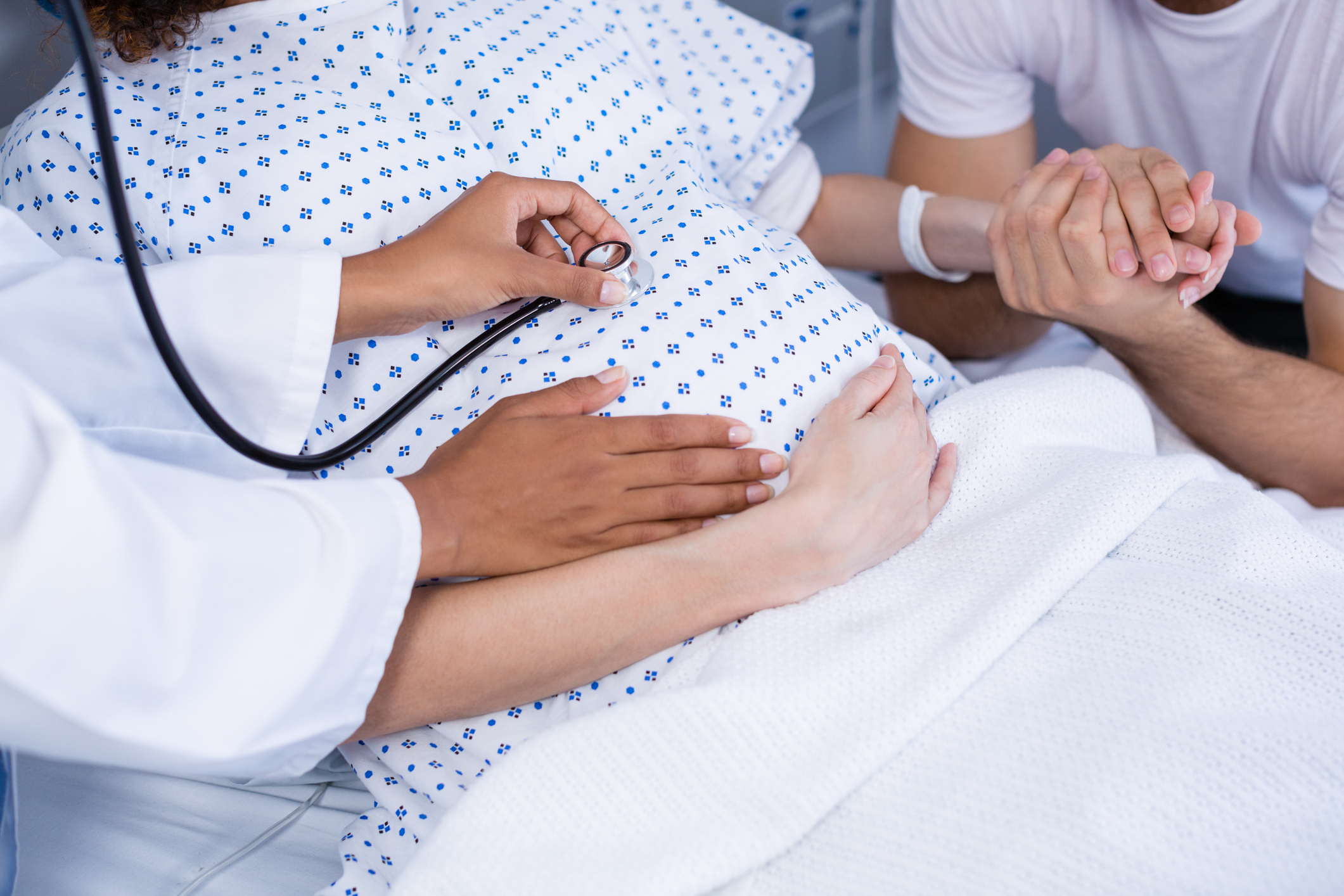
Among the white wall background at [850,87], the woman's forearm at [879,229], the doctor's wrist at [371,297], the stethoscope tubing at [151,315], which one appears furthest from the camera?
the white wall background at [850,87]

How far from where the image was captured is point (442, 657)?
0.71 metres

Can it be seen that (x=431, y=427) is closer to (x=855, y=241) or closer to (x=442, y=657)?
(x=442, y=657)

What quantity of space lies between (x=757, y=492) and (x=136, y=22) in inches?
30.7

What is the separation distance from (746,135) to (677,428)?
0.60 metres

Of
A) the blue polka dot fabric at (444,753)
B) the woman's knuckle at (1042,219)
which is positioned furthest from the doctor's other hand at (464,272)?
the woman's knuckle at (1042,219)

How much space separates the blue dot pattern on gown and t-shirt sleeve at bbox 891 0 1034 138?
64cm

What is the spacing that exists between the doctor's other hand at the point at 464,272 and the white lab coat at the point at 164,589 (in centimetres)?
15

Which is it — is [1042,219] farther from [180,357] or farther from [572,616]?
[180,357]

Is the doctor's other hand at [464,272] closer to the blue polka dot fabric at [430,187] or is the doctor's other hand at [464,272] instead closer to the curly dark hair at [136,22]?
the blue polka dot fabric at [430,187]

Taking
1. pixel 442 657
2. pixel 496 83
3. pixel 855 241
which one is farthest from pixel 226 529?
pixel 855 241

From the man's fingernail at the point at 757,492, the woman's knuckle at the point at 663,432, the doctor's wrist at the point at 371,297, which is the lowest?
the man's fingernail at the point at 757,492

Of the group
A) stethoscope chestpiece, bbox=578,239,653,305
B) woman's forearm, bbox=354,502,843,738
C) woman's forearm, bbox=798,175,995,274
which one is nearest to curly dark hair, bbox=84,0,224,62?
stethoscope chestpiece, bbox=578,239,653,305

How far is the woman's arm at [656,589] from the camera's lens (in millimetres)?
711

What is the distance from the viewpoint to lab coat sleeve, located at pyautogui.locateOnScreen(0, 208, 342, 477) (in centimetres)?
74
